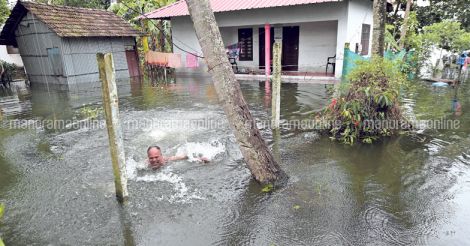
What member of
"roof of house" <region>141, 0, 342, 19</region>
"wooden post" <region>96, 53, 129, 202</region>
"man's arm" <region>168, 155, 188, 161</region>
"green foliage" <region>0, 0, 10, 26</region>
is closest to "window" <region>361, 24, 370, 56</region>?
"roof of house" <region>141, 0, 342, 19</region>

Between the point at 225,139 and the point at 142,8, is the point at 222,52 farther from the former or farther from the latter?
the point at 142,8

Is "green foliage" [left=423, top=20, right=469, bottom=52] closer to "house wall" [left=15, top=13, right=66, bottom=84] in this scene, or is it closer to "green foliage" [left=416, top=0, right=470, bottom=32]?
"green foliage" [left=416, top=0, right=470, bottom=32]

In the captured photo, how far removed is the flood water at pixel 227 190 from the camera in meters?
4.39

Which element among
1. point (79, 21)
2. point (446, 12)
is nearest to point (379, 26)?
point (79, 21)

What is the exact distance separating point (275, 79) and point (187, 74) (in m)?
13.0

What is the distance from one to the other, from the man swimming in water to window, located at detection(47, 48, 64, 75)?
518 inches

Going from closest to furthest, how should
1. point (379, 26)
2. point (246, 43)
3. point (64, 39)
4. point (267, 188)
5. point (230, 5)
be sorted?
point (267, 188) → point (379, 26) → point (230, 5) → point (64, 39) → point (246, 43)

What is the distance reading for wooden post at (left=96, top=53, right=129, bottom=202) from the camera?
430 centimetres

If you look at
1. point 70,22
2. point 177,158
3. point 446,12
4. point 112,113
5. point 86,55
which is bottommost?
point 177,158

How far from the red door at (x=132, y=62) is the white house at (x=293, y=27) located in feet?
10.7

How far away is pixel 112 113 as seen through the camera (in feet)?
14.8

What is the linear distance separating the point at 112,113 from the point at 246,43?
16.1 metres

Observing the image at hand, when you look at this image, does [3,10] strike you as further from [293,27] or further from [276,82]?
[276,82]

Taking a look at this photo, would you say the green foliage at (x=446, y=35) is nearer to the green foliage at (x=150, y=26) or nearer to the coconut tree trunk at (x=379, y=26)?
the coconut tree trunk at (x=379, y=26)
